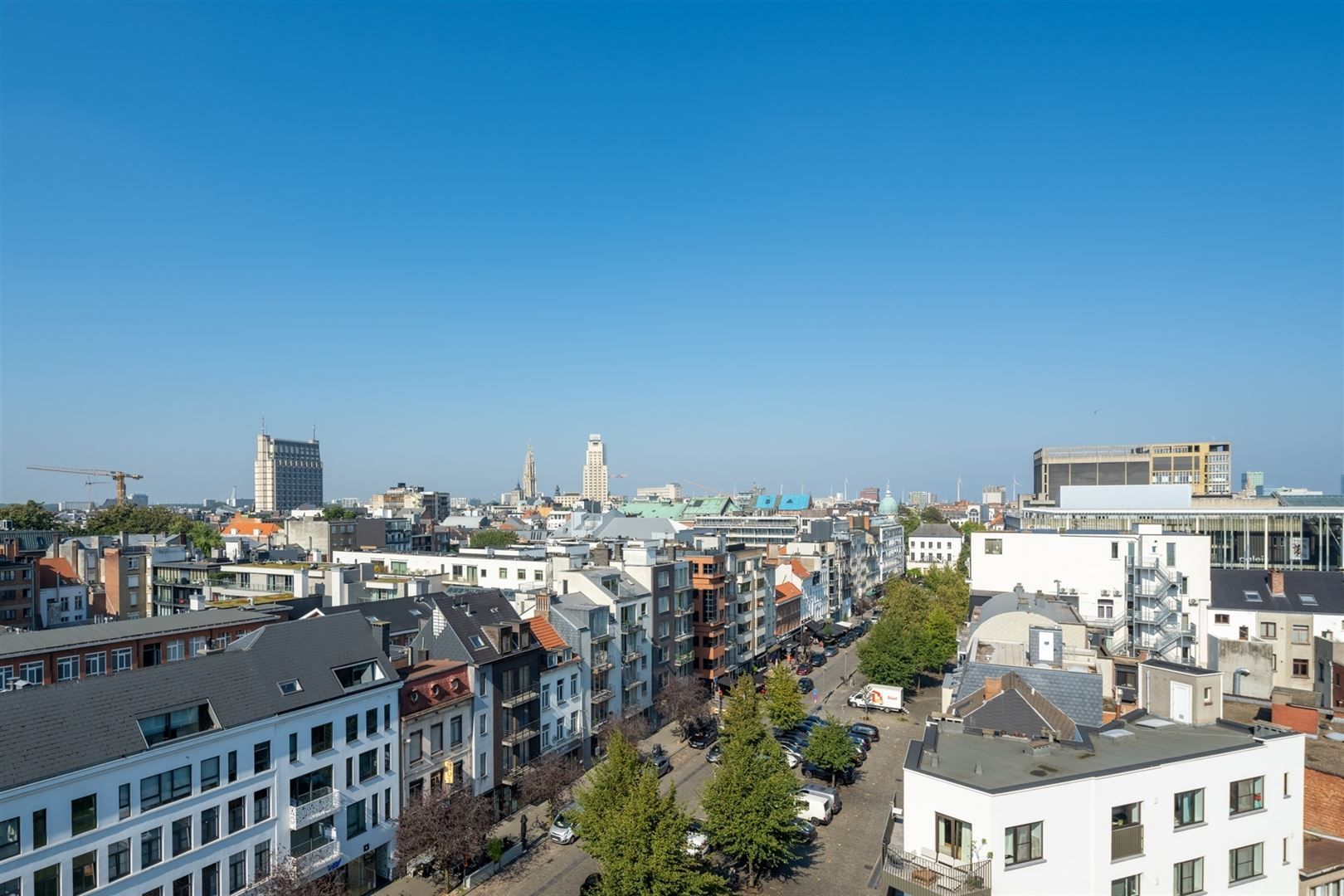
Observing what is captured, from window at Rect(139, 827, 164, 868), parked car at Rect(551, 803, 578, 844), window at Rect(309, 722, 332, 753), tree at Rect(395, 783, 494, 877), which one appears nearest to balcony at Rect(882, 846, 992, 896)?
tree at Rect(395, 783, 494, 877)

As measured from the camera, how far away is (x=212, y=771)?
30.9m

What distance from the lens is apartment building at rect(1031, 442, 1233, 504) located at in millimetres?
186875

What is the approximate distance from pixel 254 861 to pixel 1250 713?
160ft

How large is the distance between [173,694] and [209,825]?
536 cm

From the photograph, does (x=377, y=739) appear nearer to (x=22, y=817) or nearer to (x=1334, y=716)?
(x=22, y=817)

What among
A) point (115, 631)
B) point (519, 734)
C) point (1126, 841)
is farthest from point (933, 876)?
point (115, 631)

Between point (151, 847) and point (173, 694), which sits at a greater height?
point (173, 694)

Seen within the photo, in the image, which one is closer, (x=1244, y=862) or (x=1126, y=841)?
(x=1126, y=841)

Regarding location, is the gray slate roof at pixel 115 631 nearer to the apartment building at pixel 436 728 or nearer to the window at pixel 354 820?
the apartment building at pixel 436 728

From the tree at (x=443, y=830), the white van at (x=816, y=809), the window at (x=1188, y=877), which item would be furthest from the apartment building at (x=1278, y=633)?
the tree at (x=443, y=830)

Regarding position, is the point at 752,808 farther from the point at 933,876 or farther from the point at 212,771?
the point at 212,771

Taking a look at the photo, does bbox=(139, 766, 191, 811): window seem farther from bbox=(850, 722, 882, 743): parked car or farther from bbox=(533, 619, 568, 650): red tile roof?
bbox=(850, 722, 882, 743): parked car

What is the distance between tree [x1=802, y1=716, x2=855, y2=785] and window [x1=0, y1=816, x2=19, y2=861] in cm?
3860

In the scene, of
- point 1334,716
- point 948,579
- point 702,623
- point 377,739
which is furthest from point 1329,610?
point 377,739
